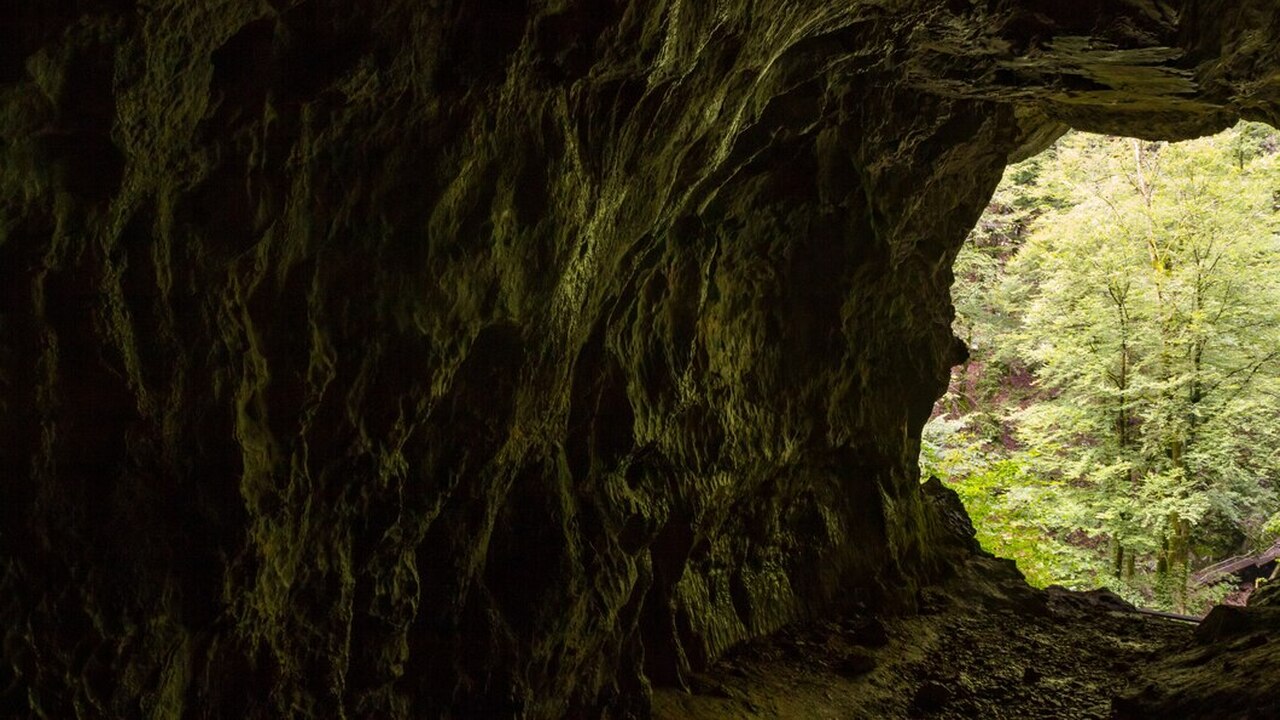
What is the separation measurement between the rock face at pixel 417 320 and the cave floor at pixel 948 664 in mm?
336

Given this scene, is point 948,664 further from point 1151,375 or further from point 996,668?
point 1151,375

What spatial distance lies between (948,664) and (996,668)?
39 centimetres

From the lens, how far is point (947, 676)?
664 cm

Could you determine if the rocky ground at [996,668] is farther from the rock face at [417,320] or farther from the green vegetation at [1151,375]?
the green vegetation at [1151,375]

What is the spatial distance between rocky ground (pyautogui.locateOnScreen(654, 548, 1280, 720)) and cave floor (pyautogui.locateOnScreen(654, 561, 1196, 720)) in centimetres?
1

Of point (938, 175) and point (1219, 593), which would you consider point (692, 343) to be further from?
point (1219, 593)

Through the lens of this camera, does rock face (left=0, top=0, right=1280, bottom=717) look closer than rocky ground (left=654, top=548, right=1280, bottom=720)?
Yes

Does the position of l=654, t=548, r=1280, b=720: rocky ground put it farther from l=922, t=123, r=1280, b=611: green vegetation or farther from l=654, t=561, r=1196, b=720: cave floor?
l=922, t=123, r=1280, b=611: green vegetation

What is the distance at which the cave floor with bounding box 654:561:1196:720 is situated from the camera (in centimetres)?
589

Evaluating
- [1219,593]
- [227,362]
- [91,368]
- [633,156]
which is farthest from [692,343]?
[1219,593]

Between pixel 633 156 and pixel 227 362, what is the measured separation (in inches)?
86.9

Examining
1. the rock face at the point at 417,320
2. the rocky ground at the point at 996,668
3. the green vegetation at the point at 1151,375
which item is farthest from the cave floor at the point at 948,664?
the green vegetation at the point at 1151,375

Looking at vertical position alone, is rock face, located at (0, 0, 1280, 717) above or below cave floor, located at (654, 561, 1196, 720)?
above

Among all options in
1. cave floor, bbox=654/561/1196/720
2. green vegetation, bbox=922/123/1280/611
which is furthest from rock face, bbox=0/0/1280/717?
green vegetation, bbox=922/123/1280/611
